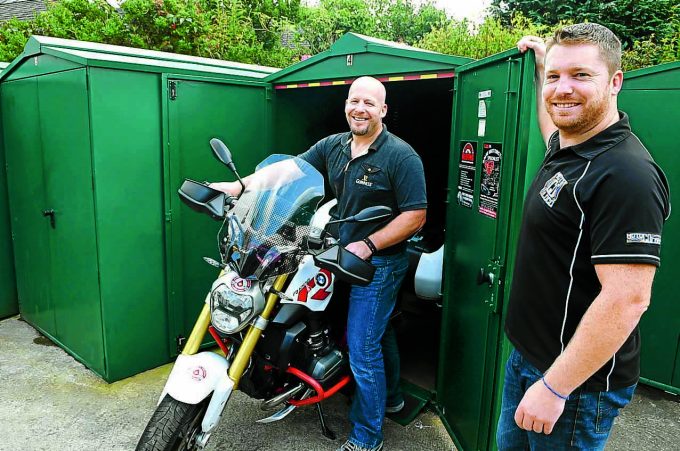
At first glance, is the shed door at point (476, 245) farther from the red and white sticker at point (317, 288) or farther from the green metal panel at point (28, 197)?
the green metal panel at point (28, 197)

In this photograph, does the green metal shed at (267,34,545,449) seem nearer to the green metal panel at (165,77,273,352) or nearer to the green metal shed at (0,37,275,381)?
the green metal panel at (165,77,273,352)

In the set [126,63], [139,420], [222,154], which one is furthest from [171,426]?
[126,63]

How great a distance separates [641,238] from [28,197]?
4.19m

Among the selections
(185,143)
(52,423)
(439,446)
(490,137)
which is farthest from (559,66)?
(52,423)

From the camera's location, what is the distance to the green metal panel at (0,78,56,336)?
3858mm

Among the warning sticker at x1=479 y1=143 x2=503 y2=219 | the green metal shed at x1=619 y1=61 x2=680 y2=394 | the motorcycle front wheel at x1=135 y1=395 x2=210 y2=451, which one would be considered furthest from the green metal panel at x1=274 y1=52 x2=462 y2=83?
the motorcycle front wheel at x1=135 y1=395 x2=210 y2=451

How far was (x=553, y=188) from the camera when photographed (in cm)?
150

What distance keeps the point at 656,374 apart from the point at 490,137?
226 centimetres

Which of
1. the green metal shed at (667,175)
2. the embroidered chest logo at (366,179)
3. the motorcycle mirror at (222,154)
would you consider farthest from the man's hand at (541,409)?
the green metal shed at (667,175)

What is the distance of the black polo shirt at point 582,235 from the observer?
1270 millimetres

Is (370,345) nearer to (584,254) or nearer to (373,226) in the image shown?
(373,226)

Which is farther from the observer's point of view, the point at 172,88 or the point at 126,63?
the point at 172,88

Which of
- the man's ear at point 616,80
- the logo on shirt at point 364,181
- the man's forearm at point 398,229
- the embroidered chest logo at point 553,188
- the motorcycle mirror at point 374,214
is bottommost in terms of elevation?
the man's forearm at point 398,229

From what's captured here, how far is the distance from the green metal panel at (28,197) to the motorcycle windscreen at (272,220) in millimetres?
2297
